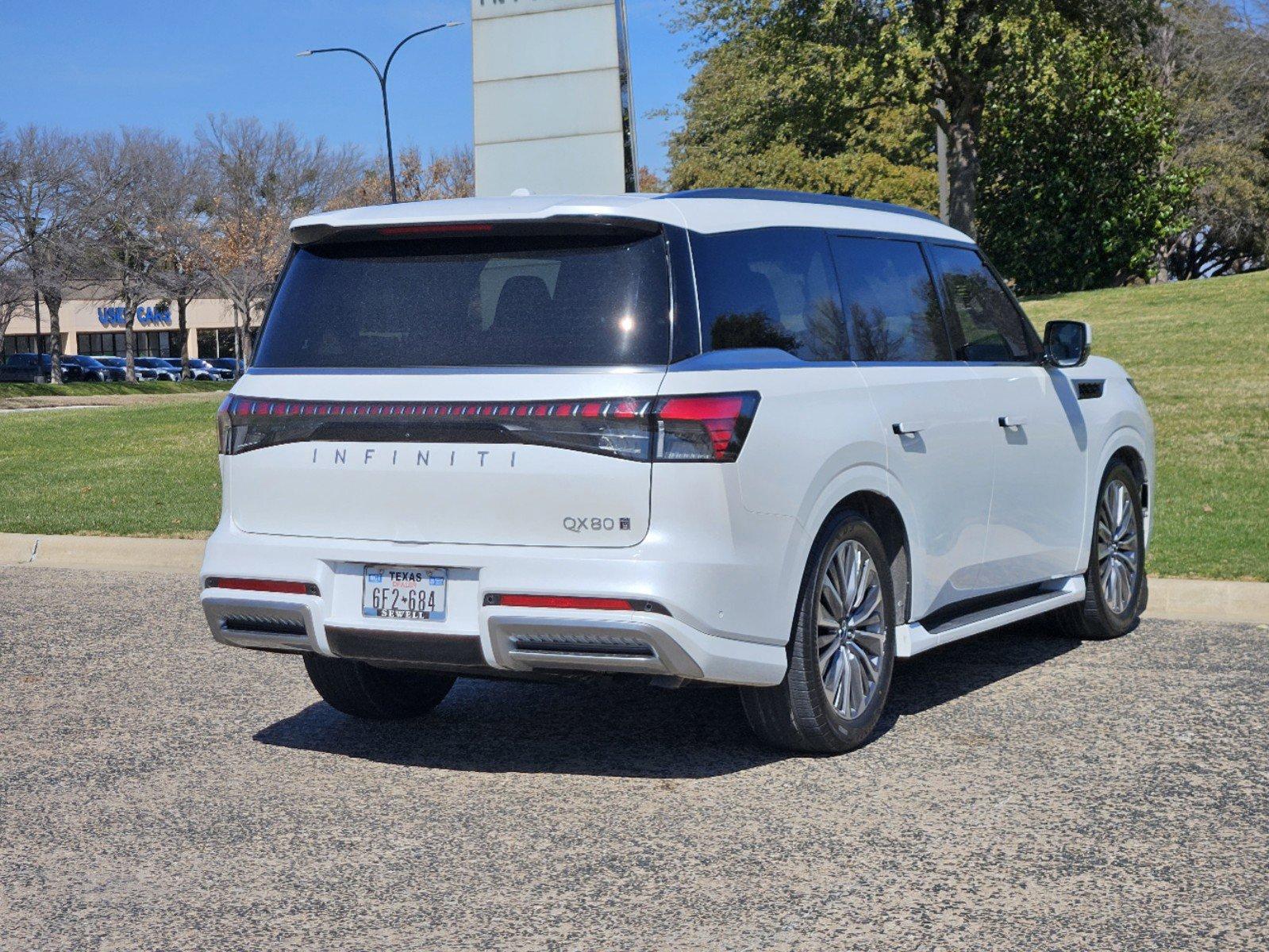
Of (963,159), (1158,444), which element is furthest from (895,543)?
(963,159)

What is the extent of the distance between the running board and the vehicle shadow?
0.36m

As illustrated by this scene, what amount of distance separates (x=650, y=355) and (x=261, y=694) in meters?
2.97

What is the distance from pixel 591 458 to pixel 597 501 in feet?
0.45

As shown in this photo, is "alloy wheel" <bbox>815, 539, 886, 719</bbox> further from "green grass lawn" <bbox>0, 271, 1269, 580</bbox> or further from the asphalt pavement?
"green grass lawn" <bbox>0, 271, 1269, 580</bbox>

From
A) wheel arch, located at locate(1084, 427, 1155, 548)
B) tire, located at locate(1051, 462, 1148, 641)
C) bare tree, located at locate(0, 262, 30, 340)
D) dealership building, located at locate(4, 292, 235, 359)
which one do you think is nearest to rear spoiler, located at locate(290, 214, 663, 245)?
wheel arch, located at locate(1084, 427, 1155, 548)

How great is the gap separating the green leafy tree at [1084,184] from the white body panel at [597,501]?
88.2 feet

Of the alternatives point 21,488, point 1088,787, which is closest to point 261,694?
point 1088,787

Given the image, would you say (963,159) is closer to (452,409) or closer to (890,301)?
(890,301)

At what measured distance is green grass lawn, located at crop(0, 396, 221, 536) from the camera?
12.6m

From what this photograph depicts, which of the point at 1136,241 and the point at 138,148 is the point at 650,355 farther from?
the point at 138,148

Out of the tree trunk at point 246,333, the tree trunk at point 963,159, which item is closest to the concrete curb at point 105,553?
the tree trunk at point 963,159

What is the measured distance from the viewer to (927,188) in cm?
4400

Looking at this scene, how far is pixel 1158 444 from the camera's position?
14672 mm

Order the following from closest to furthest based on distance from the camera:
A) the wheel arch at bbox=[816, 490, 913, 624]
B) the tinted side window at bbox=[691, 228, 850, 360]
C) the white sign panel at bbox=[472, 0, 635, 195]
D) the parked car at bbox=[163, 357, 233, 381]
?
the tinted side window at bbox=[691, 228, 850, 360], the wheel arch at bbox=[816, 490, 913, 624], the white sign panel at bbox=[472, 0, 635, 195], the parked car at bbox=[163, 357, 233, 381]
